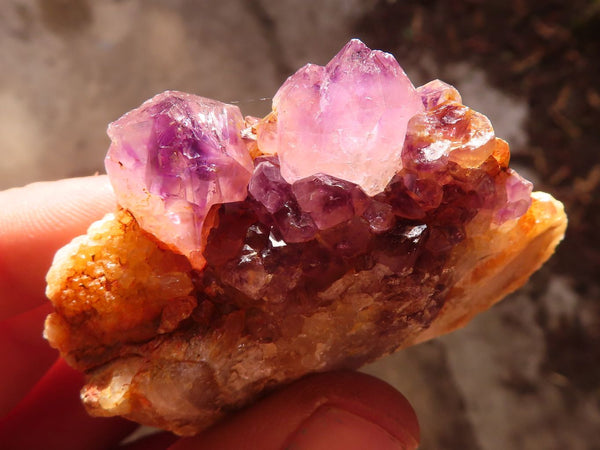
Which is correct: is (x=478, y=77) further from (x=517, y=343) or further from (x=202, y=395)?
(x=202, y=395)

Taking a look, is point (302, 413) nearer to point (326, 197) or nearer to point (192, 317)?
point (192, 317)

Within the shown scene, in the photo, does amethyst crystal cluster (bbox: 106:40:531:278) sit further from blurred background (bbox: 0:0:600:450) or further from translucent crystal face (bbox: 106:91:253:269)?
blurred background (bbox: 0:0:600:450)

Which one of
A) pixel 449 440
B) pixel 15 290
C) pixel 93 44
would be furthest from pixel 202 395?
pixel 93 44

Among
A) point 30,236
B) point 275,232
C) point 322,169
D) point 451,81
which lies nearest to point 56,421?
point 30,236

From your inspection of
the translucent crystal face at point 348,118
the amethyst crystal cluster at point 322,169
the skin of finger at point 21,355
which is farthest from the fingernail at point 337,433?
the skin of finger at point 21,355

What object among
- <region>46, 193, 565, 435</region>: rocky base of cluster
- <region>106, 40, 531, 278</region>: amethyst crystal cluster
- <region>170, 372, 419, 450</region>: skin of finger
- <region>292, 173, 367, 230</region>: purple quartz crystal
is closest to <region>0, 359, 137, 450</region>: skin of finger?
<region>170, 372, 419, 450</region>: skin of finger

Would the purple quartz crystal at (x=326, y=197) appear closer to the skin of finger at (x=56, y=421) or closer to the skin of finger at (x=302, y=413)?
the skin of finger at (x=302, y=413)
